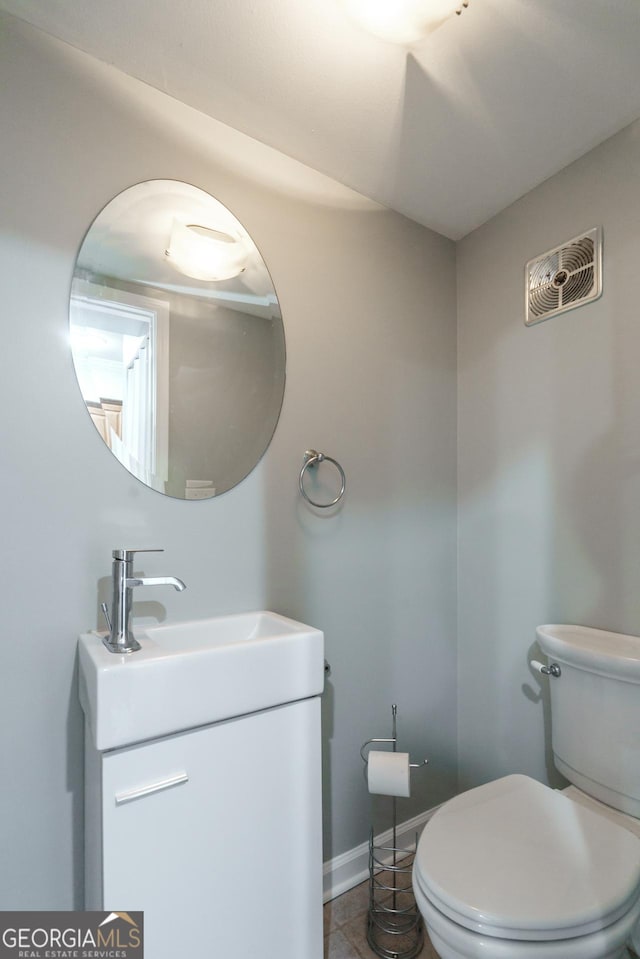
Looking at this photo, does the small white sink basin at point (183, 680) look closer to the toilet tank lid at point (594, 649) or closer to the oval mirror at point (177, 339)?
the oval mirror at point (177, 339)

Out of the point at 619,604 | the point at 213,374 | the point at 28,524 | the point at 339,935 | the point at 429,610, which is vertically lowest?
the point at 339,935

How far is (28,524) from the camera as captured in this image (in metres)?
A: 1.06

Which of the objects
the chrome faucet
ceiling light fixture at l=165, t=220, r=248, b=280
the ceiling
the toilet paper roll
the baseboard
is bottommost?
the baseboard

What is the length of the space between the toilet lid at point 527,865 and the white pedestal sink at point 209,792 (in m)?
0.31

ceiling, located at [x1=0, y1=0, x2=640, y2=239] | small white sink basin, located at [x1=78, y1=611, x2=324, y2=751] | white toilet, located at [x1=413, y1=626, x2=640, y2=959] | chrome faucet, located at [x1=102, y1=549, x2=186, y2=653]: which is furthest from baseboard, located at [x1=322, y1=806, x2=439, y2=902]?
ceiling, located at [x1=0, y1=0, x2=640, y2=239]

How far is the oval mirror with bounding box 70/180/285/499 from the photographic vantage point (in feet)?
3.83

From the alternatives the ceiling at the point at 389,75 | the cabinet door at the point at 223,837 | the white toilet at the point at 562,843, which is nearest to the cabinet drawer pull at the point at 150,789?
the cabinet door at the point at 223,837

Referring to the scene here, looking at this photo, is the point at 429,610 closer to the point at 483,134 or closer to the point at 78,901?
the point at 78,901

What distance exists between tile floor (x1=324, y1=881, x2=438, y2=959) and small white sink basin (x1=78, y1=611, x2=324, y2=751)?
30.7 inches

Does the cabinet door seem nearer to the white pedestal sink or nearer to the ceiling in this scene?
the white pedestal sink

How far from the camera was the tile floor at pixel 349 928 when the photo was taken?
125cm

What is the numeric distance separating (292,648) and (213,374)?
0.78 meters

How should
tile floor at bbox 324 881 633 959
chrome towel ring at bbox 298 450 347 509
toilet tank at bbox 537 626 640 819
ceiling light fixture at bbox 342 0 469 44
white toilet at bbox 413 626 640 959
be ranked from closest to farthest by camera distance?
white toilet at bbox 413 626 640 959, ceiling light fixture at bbox 342 0 469 44, toilet tank at bbox 537 626 640 819, tile floor at bbox 324 881 633 959, chrome towel ring at bbox 298 450 347 509

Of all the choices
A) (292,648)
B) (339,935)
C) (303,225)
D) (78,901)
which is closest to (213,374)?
(303,225)
